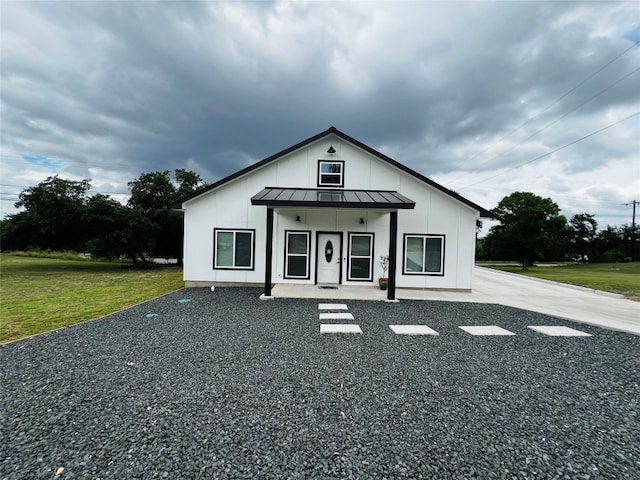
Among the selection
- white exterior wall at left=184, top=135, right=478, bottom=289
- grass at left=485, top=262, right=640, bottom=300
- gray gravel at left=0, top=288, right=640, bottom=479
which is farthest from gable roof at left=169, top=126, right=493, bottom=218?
grass at left=485, top=262, right=640, bottom=300

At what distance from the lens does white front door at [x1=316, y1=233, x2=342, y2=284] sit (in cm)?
1065

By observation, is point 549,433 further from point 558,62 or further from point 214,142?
point 214,142

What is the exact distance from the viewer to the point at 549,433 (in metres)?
2.54

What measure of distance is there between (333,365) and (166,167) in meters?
21.9

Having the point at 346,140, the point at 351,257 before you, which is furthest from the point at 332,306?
the point at 346,140

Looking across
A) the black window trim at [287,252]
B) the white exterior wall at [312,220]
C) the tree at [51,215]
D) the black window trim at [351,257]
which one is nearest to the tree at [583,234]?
the white exterior wall at [312,220]

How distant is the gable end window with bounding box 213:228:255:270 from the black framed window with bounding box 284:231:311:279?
1340 millimetres

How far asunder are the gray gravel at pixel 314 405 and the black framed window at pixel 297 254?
525cm

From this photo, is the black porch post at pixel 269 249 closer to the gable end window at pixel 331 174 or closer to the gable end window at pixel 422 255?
the gable end window at pixel 331 174

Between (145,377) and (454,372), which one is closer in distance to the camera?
(145,377)

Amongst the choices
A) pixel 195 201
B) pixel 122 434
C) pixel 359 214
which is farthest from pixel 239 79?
pixel 122 434

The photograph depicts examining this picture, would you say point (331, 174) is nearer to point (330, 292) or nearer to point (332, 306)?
point (330, 292)

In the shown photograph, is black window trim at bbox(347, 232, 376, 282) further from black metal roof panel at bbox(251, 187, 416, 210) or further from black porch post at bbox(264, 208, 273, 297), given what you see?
black porch post at bbox(264, 208, 273, 297)

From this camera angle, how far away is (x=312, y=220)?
10.6 meters
